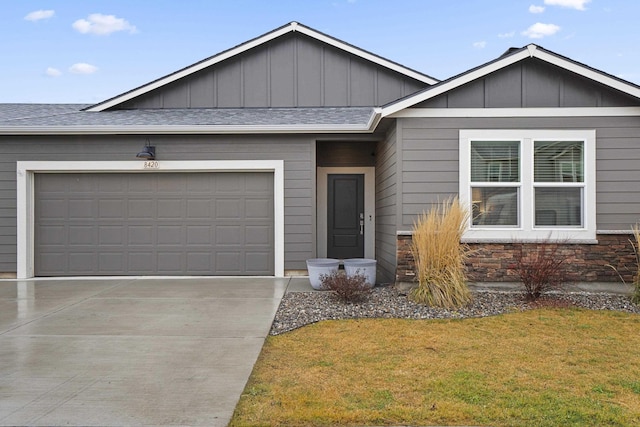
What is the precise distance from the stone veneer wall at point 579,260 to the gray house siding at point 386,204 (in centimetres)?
111

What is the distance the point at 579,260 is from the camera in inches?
286

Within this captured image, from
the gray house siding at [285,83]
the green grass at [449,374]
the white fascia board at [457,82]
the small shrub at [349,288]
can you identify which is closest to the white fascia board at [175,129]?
the white fascia board at [457,82]

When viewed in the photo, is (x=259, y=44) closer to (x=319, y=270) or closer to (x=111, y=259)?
(x=111, y=259)

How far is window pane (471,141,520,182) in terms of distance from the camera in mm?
7297

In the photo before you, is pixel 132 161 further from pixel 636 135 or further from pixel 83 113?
pixel 636 135

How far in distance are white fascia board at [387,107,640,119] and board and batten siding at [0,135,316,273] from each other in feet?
8.03

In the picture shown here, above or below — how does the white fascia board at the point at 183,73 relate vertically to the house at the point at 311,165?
above

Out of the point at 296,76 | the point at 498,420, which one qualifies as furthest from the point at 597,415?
the point at 296,76

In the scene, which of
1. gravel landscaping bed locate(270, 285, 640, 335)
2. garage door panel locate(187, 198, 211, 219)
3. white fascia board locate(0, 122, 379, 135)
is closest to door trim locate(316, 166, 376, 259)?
white fascia board locate(0, 122, 379, 135)

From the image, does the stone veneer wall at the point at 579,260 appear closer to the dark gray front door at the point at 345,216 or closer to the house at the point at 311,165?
the house at the point at 311,165

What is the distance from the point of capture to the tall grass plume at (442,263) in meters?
6.23

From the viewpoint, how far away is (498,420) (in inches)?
119

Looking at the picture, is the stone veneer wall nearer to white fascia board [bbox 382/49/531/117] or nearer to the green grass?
the green grass

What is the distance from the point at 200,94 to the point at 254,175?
2.88 m
